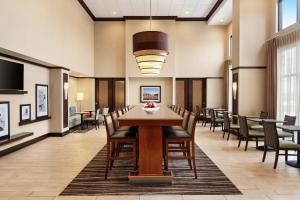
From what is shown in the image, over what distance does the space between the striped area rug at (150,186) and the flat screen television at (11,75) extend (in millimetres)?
2810

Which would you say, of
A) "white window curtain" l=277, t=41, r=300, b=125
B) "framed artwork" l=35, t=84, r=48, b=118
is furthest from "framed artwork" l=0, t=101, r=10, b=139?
"white window curtain" l=277, t=41, r=300, b=125

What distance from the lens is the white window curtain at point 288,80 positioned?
7.02m

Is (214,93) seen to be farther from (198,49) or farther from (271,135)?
(271,135)

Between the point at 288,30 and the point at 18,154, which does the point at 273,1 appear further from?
the point at 18,154

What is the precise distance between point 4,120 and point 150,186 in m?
3.96

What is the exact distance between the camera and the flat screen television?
6023 mm

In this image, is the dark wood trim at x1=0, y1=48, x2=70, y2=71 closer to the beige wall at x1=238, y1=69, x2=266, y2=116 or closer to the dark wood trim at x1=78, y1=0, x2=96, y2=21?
Result: the dark wood trim at x1=78, y1=0, x2=96, y2=21

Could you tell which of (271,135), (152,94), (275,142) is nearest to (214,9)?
(152,94)

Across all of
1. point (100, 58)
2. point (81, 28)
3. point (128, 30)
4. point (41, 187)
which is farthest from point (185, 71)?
point (41, 187)

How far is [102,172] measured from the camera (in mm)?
4793

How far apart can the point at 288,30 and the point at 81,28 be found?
7758 mm

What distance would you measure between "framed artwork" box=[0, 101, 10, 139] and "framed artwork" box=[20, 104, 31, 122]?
0.80 metres

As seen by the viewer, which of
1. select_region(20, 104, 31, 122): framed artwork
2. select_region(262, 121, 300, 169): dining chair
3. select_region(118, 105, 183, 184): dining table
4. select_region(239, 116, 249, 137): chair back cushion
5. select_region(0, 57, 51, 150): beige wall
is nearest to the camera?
select_region(118, 105, 183, 184): dining table

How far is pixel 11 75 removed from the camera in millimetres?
6355
